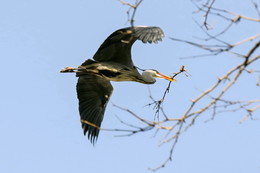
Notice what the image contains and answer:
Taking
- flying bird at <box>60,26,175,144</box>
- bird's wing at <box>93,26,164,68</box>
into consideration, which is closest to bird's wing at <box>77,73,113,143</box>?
flying bird at <box>60,26,175,144</box>

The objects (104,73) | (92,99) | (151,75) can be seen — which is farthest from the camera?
(92,99)

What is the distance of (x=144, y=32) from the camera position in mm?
5875

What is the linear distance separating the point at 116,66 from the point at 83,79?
2.40ft

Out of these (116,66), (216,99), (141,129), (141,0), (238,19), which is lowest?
(141,129)

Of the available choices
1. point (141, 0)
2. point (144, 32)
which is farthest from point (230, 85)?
point (144, 32)

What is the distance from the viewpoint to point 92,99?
787 cm

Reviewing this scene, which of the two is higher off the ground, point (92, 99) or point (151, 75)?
point (151, 75)

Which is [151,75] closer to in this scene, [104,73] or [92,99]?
[104,73]

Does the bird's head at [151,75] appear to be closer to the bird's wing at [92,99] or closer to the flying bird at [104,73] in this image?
the flying bird at [104,73]

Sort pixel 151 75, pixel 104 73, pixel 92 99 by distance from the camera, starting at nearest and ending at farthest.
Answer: pixel 104 73, pixel 151 75, pixel 92 99

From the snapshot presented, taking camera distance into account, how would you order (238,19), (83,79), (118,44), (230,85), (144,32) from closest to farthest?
(230,85)
(238,19)
(144,32)
(118,44)
(83,79)

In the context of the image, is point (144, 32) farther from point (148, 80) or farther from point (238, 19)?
point (238, 19)

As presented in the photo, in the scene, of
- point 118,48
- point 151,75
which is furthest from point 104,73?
point 151,75

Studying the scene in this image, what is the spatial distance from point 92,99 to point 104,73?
0.95 meters
